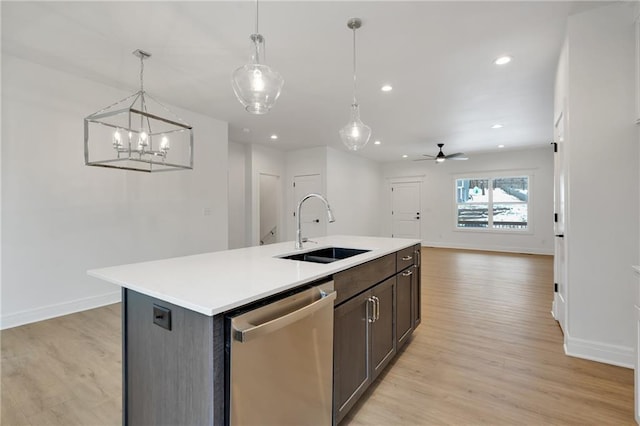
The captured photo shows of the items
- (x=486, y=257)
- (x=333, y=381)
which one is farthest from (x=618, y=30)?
(x=486, y=257)

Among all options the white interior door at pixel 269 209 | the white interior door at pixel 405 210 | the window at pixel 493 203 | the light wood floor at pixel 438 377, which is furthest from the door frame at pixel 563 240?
the white interior door at pixel 405 210

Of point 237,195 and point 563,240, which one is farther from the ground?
point 237,195

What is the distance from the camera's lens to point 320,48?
111 inches

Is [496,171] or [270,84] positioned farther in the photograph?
[496,171]

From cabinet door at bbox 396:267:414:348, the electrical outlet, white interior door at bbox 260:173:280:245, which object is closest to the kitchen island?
the electrical outlet

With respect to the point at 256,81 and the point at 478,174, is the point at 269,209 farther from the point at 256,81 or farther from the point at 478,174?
the point at 256,81

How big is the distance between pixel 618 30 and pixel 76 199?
17.2ft

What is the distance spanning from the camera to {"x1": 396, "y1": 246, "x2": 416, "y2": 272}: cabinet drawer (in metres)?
2.32

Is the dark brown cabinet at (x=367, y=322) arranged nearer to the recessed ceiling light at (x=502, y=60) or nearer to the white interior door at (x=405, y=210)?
the recessed ceiling light at (x=502, y=60)

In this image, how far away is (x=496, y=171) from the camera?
8047 millimetres

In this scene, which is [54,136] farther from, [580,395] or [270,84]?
[580,395]

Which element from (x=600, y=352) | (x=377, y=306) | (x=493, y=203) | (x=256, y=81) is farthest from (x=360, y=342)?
(x=493, y=203)

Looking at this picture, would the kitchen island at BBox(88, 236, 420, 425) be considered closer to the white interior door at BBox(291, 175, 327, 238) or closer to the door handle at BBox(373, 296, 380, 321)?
the door handle at BBox(373, 296, 380, 321)

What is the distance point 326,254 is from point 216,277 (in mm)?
1239
